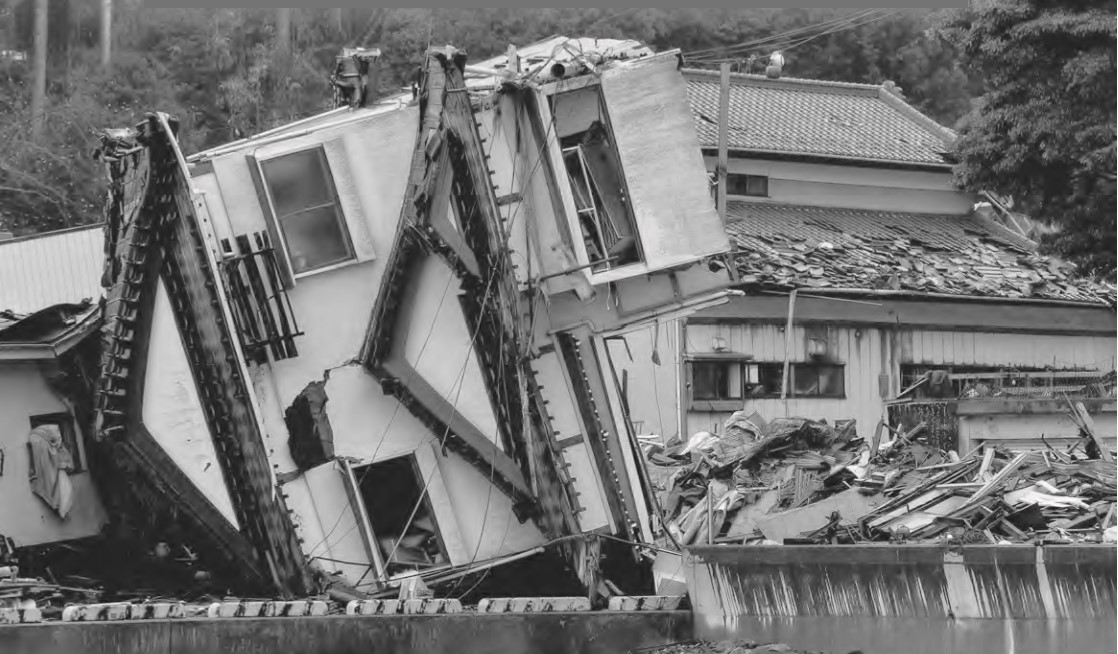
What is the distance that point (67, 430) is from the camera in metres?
18.4

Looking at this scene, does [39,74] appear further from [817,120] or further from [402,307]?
[402,307]

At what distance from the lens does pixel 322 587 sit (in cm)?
1644

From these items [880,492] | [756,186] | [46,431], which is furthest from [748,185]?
[46,431]

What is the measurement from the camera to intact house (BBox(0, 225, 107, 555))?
17797mm

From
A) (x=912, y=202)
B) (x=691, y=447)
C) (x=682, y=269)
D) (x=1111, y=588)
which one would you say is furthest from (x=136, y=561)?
(x=912, y=202)

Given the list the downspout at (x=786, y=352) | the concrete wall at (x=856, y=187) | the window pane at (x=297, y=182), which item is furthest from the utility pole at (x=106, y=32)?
the window pane at (x=297, y=182)

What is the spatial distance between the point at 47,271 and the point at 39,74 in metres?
27.0

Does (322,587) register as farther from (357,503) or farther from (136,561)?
(136,561)

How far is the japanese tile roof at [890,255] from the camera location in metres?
30.0

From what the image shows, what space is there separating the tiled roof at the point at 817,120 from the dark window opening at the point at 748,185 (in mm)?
709

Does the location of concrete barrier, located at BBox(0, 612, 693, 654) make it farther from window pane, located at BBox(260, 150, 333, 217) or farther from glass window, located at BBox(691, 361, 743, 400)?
glass window, located at BBox(691, 361, 743, 400)

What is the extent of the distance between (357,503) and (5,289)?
7.19 meters

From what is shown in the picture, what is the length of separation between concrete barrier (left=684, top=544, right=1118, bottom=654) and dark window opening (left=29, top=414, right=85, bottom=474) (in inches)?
304

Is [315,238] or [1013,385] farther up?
[315,238]
